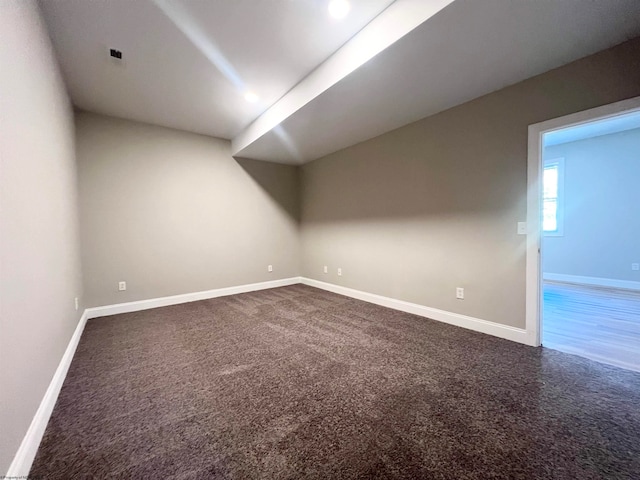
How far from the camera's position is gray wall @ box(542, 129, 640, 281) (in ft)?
14.8

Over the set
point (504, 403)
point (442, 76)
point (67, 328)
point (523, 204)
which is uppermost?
point (442, 76)

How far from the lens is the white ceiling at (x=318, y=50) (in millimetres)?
1748

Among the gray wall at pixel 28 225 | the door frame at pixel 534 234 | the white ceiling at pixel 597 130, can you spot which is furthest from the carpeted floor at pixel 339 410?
the white ceiling at pixel 597 130

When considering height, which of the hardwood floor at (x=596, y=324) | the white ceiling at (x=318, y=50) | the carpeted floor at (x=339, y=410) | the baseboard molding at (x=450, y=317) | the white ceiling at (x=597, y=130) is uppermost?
the white ceiling at (x=597, y=130)

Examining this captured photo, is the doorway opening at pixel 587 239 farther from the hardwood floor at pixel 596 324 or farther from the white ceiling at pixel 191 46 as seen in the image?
the white ceiling at pixel 191 46

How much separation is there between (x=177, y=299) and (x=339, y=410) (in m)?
3.42

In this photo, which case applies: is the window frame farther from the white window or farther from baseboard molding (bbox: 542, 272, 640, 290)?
baseboard molding (bbox: 542, 272, 640, 290)

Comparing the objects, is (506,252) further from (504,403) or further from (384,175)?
(384,175)

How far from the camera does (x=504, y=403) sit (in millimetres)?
1655

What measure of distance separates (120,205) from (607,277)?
26.8 ft

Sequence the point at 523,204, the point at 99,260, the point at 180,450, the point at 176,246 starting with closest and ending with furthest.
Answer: the point at 180,450 < the point at 523,204 < the point at 99,260 < the point at 176,246

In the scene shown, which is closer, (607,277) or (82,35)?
(82,35)

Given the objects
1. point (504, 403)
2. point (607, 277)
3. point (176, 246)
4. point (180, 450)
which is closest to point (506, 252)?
point (504, 403)

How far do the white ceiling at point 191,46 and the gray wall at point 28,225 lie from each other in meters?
0.31
